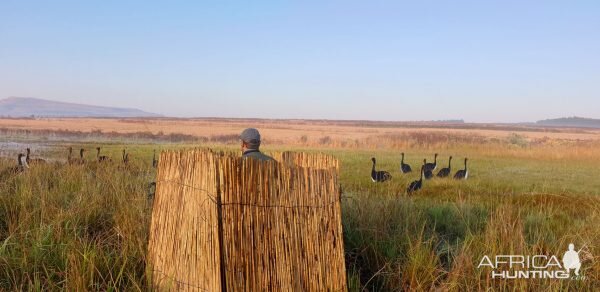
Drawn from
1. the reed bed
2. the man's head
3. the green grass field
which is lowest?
the green grass field

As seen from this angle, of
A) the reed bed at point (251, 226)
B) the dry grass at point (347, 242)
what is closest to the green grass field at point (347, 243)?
the dry grass at point (347, 242)

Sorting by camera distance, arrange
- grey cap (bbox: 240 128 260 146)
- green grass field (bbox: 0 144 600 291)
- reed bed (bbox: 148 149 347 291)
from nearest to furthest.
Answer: reed bed (bbox: 148 149 347 291)
green grass field (bbox: 0 144 600 291)
grey cap (bbox: 240 128 260 146)

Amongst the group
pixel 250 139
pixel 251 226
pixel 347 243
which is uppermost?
pixel 250 139

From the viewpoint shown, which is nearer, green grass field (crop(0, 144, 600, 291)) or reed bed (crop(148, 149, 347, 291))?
reed bed (crop(148, 149, 347, 291))

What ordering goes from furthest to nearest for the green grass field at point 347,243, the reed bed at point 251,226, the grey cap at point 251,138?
the grey cap at point 251,138
the green grass field at point 347,243
the reed bed at point 251,226

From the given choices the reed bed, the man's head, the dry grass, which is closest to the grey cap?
the man's head

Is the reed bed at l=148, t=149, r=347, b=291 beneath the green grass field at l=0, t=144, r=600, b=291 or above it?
above

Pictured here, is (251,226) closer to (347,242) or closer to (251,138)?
(347,242)

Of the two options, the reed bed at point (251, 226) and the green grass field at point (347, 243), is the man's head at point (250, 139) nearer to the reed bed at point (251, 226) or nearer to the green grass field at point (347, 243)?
the green grass field at point (347, 243)

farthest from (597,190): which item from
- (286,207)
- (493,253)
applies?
(286,207)

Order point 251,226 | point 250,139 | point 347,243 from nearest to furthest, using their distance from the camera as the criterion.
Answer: point 251,226 → point 347,243 → point 250,139

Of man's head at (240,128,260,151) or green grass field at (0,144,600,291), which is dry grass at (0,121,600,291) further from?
man's head at (240,128,260,151)

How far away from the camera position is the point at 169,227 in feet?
10.9

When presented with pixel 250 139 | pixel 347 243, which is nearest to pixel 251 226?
pixel 347 243
